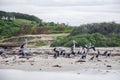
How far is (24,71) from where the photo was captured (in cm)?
1873

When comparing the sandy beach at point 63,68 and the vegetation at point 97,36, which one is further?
the vegetation at point 97,36

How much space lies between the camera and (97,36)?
104 ft

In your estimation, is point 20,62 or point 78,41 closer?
point 20,62

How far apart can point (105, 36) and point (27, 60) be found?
1210 centimetres

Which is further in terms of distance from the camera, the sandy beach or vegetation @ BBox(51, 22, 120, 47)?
vegetation @ BBox(51, 22, 120, 47)

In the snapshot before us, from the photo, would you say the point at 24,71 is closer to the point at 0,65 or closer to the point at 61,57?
the point at 0,65

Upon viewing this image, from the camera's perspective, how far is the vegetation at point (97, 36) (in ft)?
100

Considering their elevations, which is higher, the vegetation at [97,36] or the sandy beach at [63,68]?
the vegetation at [97,36]

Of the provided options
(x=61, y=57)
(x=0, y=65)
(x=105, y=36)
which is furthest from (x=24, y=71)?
(x=105, y=36)

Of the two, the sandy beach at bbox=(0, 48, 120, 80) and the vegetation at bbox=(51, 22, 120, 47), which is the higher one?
the vegetation at bbox=(51, 22, 120, 47)

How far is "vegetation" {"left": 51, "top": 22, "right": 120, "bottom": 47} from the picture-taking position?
3051cm

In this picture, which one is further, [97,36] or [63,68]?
[97,36]

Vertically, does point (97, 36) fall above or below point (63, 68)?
above

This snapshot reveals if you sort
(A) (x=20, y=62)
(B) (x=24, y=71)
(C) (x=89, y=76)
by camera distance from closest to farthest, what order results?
1. (C) (x=89, y=76)
2. (B) (x=24, y=71)
3. (A) (x=20, y=62)
